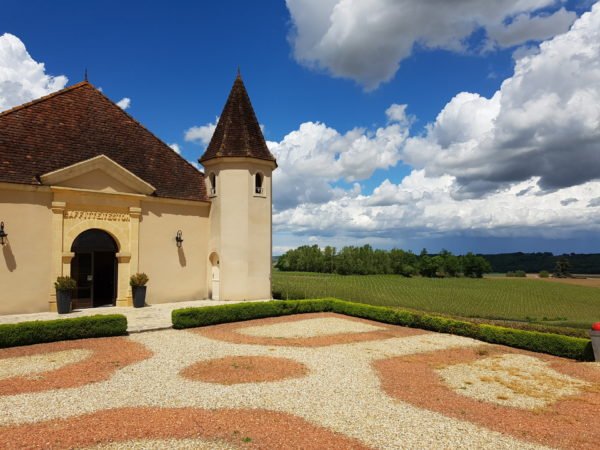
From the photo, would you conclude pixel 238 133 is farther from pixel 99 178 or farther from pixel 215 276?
pixel 215 276

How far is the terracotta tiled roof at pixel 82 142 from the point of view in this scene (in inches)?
669

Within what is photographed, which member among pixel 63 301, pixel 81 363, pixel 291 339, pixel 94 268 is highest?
pixel 94 268

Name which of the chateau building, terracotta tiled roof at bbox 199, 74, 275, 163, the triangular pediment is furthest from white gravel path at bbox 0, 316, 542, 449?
terracotta tiled roof at bbox 199, 74, 275, 163

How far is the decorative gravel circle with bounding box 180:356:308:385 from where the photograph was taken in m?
9.41

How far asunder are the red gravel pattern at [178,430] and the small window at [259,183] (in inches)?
630

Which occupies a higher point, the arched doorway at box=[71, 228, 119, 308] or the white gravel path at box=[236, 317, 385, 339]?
the arched doorway at box=[71, 228, 119, 308]

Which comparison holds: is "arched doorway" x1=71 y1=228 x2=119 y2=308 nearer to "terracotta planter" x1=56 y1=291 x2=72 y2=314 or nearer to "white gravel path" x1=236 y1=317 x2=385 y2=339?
"terracotta planter" x1=56 y1=291 x2=72 y2=314

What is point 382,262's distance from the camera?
267ft

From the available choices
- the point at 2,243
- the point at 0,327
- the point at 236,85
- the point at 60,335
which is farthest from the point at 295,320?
the point at 236,85

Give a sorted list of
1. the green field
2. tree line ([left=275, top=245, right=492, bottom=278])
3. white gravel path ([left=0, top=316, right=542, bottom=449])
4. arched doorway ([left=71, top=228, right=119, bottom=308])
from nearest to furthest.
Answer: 1. white gravel path ([left=0, top=316, right=542, bottom=449])
2. arched doorway ([left=71, top=228, right=119, bottom=308])
3. the green field
4. tree line ([left=275, top=245, right=492, bottom=278])

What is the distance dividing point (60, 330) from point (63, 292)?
433 centimetres

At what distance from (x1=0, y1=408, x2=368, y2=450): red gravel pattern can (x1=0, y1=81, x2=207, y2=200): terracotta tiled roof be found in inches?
509

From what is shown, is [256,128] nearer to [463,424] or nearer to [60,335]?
[60,335]

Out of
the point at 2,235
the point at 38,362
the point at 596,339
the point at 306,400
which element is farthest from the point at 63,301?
the point at 596,339
